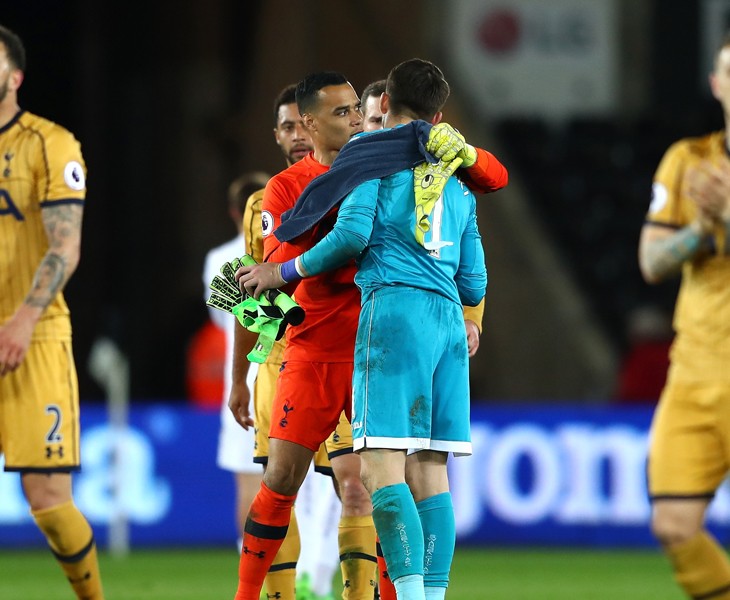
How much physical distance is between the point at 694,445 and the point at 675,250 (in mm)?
649

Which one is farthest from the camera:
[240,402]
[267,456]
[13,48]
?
[240,402]

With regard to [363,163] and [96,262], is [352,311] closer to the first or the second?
[363,163]

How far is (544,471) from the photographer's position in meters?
12.5

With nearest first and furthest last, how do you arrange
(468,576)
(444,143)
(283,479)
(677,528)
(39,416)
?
(677,528)
(444,143)
(283,479)
(39,416)
(468,576)

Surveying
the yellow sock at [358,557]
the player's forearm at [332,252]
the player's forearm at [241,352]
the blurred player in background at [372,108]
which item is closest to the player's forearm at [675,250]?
the player's forearm at [332,252]

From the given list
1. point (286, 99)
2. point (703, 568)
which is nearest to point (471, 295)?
point (703, 568)

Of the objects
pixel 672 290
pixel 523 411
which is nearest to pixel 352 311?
pixel 523 411

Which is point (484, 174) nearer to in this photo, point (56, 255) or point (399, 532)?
point (399, 532)

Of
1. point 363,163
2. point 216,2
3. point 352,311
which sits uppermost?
point 216,2

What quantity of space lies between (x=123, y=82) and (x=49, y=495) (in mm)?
14374

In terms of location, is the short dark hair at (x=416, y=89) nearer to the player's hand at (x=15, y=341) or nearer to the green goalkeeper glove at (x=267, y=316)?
the green goalkeeper glove at (x=267, y=316)

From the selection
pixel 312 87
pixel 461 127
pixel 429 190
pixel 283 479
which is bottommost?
pixel 283 479

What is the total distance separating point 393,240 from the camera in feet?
18.5

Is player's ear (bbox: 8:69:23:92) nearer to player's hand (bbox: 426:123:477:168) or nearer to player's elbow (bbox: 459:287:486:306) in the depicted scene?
player's hand (bbox: 426:123:477:168)
